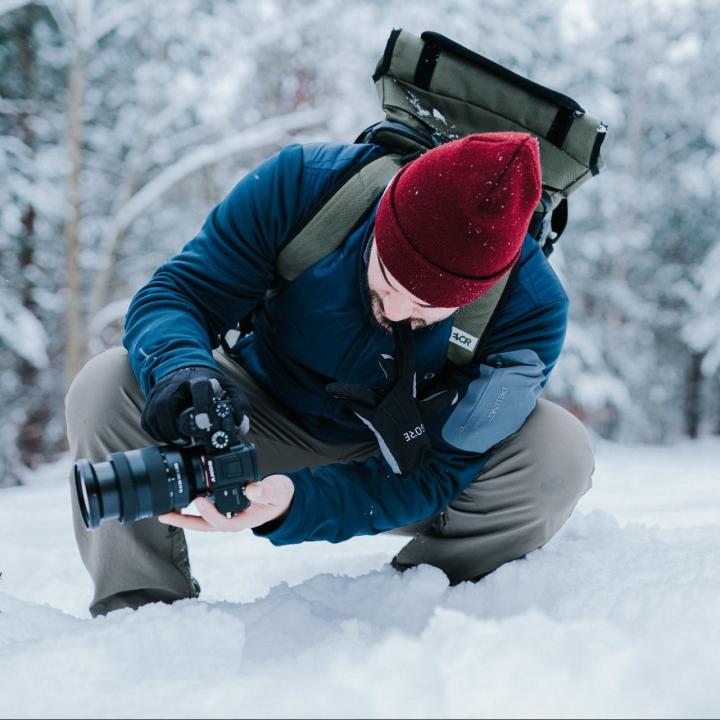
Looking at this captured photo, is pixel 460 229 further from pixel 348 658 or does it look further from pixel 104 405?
pixel 104 405

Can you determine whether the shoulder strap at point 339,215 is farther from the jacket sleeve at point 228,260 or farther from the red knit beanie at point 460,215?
the red knit beanie at point 460,215

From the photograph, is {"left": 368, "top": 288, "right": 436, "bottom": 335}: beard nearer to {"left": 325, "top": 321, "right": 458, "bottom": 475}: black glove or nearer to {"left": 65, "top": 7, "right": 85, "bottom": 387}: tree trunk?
{"left": 325, "top": 321, "right": 458, "bottom": 475}: black glove

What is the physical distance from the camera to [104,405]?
5.98 feet

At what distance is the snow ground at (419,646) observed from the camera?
987 millimetres

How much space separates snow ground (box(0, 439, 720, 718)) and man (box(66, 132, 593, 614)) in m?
0.18

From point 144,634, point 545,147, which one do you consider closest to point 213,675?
point 144,634

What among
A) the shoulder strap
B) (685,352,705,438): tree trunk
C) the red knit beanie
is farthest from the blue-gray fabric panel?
(685,352,705,438): tree trunk

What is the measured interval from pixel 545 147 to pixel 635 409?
1209cm

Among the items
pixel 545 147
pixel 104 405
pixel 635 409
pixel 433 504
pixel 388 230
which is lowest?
pixel 635 409

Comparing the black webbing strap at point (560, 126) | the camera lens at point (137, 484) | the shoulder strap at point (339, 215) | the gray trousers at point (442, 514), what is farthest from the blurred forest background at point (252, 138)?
the black webbing strap at point (560, 126)

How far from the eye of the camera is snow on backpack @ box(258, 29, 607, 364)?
1849 mm

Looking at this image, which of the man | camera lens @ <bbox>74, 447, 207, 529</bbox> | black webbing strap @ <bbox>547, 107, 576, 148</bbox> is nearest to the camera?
camera lens @ <bbox>74, 447, 207, 529</bbox>

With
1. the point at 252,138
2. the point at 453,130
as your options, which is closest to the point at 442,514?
the point at 453,130

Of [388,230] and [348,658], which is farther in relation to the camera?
[388,230]
